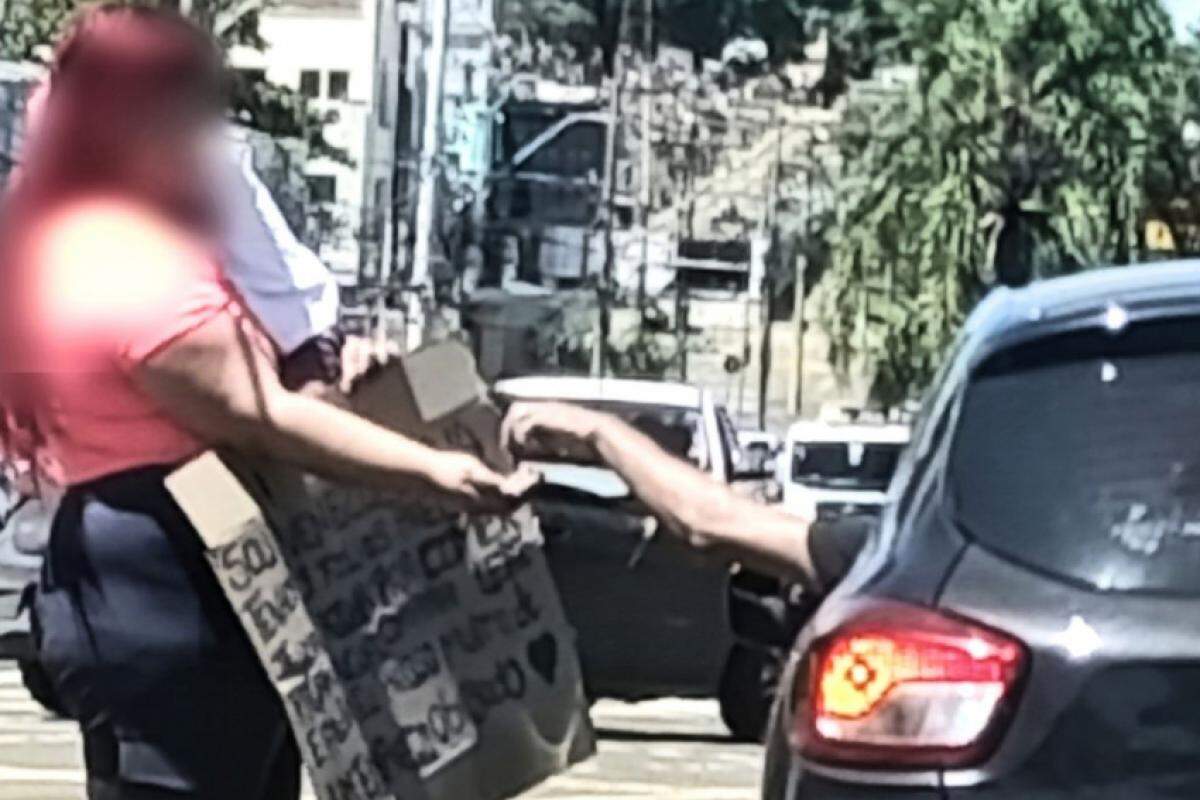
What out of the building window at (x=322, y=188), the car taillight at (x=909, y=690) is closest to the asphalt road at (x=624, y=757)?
the car taillight at (x=909, y=690)

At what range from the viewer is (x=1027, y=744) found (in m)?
3.75

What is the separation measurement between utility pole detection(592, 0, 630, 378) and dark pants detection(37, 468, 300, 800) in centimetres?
4618

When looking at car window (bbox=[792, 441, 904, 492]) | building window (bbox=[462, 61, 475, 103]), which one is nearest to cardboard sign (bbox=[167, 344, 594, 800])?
car window (bbox=[792, 441, 904, 492])

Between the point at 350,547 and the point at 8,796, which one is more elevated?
the point at 350,547

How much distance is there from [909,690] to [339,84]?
6148cm

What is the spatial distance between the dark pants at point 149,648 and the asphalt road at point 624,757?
7265mm

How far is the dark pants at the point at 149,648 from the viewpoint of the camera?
4.06m

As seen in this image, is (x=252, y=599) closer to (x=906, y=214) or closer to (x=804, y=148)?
(x=906, y=214)

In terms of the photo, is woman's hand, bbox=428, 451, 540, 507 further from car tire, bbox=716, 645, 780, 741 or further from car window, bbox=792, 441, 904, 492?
car window, bbox=792, 441, 904, 492

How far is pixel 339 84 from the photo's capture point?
212 ft

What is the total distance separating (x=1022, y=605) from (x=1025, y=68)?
141 ft

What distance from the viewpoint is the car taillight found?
379 centimetres

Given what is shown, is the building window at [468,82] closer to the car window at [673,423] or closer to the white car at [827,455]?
the white car at [827,455]

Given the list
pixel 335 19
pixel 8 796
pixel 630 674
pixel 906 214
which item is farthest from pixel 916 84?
pixel 8 796
